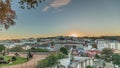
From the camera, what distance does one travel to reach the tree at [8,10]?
1.86 meters

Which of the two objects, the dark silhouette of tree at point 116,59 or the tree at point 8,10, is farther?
the dark silhouette of tree at point 116,59

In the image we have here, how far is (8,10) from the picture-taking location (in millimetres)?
1882

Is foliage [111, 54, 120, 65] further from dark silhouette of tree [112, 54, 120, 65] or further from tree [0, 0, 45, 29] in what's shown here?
tree [0, 0, 45, 29]

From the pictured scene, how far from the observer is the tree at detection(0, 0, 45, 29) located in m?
1.86

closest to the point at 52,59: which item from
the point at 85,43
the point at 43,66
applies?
the point at 43,66

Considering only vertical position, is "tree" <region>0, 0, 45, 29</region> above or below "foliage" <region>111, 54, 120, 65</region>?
above

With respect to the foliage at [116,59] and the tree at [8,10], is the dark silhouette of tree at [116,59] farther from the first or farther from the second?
the tree at [8,10]

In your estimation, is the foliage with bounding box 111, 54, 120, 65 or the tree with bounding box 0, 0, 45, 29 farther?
the foliage with bounding box 111, 54, 120, 65

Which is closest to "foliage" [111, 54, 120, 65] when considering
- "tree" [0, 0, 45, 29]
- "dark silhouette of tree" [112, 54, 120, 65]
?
"dark silhouette of tree" [112, 54, 120, 65]

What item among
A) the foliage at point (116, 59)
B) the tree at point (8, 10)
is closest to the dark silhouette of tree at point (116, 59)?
the foliage at point (116, 59)

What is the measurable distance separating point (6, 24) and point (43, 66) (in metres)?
6.52

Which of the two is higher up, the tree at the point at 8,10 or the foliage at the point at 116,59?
the tree at the point at 8,10

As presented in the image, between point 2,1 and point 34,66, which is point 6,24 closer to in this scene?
point 2,1

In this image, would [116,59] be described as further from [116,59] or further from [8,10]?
[8,10]
